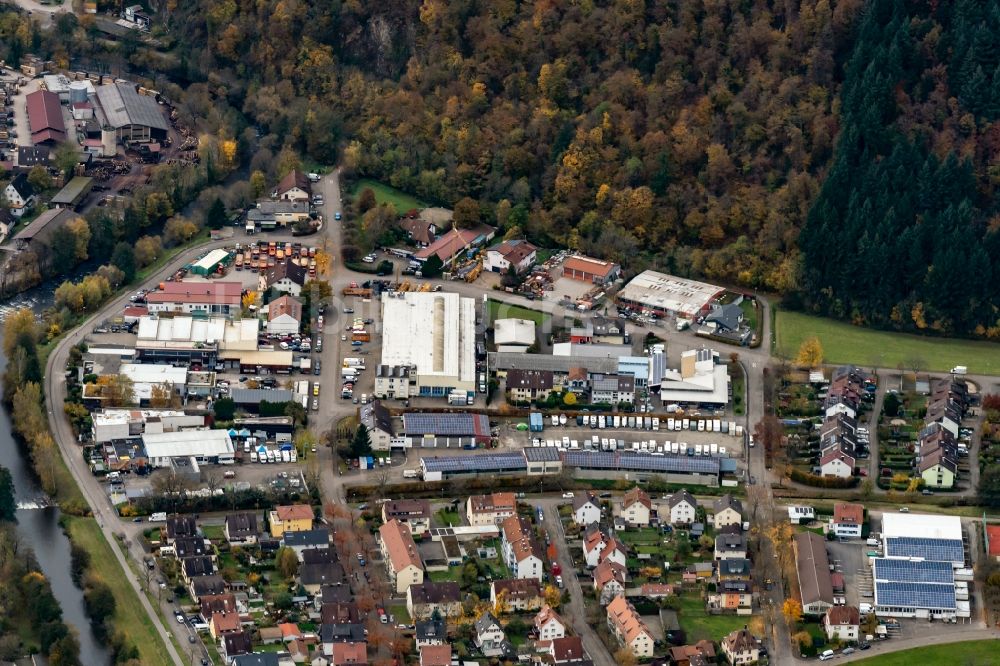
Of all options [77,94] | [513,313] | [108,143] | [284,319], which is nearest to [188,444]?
[284,319]

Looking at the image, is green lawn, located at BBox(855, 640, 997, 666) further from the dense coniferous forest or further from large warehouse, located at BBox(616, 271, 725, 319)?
large warehouse, located at BBox(616, 271, 725, 319)

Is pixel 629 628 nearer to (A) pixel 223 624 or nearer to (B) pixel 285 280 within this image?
(A) pixel 223 624

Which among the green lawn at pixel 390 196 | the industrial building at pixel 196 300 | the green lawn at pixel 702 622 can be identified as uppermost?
the green lawn at pixel 390 196

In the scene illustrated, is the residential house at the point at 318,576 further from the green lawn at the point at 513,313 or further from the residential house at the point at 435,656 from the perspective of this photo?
the green lawn at the point at 513,313

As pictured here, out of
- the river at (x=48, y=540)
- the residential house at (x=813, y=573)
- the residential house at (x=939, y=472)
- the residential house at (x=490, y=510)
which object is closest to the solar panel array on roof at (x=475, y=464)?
the residential house at (x=490, y=510)

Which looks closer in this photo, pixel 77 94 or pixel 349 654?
pixel 349 654
